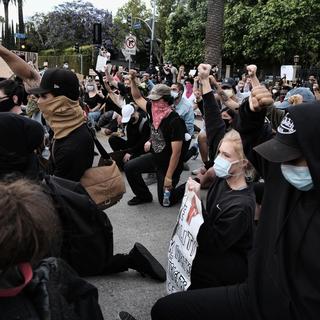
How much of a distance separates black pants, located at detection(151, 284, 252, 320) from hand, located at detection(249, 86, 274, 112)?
1001 mm

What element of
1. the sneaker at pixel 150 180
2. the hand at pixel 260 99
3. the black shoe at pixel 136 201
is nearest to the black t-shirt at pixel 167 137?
the black shoe at pixel 136 201

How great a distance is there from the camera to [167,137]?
5.47m

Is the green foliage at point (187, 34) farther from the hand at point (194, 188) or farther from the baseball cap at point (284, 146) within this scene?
the baseball cap at point (284, 146)

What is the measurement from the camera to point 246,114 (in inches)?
106

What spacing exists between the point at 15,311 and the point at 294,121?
4.38 feet

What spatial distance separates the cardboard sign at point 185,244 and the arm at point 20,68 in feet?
5.94

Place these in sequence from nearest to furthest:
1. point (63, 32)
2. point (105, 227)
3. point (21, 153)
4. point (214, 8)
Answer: point (21, 153)
point (105, 227)
point (214, 8)
point (63, 32)

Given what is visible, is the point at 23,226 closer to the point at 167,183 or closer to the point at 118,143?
the point at 167,183

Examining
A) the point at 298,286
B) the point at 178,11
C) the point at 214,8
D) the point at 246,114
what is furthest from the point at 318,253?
the point at 178,11

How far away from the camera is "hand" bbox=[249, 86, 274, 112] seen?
96.7 inches

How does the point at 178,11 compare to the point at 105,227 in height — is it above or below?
above

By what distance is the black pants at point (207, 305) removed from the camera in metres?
2.27

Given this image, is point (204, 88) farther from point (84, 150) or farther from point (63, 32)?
point (63, 32)

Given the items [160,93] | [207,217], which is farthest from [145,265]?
[160,93]
